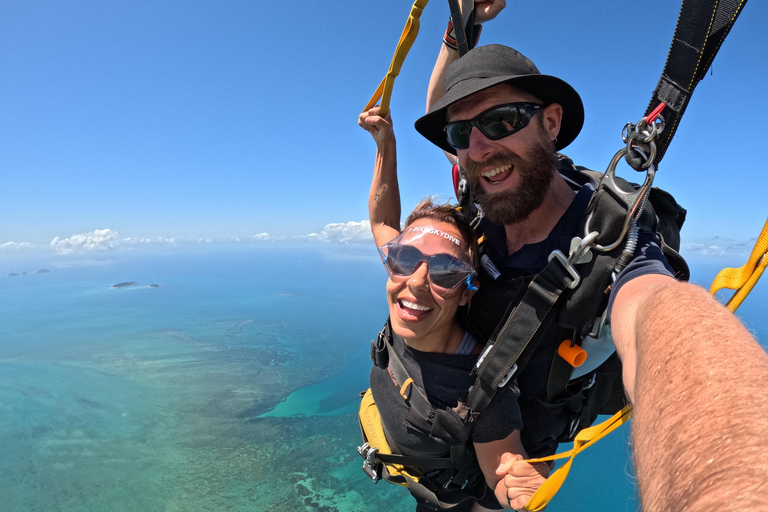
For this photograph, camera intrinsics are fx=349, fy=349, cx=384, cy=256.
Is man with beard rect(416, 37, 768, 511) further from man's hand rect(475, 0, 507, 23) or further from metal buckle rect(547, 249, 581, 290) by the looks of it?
man's hand rect(475, 0, 507, 23)

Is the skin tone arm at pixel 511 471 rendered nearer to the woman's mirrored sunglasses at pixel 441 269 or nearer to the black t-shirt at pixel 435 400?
the black t-shirt at pixel 435 400

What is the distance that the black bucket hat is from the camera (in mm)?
1885

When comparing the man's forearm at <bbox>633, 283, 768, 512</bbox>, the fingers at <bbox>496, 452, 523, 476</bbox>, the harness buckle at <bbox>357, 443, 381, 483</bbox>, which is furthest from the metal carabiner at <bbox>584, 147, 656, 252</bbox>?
the harness buckle at <bbox>357, 443, 381, 483</bbox>

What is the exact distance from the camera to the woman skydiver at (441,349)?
2.02 meters

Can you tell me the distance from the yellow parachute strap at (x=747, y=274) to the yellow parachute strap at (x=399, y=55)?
216 centimetres

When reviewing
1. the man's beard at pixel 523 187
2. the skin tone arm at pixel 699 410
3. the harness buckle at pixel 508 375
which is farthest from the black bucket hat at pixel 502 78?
the harness buckle at pixel 508 375

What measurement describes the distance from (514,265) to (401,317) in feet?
2.44

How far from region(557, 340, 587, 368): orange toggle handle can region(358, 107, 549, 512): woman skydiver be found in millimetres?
350

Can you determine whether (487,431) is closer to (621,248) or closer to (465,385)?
(465,385)

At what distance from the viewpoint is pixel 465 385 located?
211 centimetres

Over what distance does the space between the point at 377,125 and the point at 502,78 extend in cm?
105

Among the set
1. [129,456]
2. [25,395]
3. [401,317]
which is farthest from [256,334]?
[401,317]

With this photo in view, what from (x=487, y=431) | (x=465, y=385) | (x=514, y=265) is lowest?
(x=487, y=431)

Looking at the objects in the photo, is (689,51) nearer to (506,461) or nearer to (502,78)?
(502,78)
